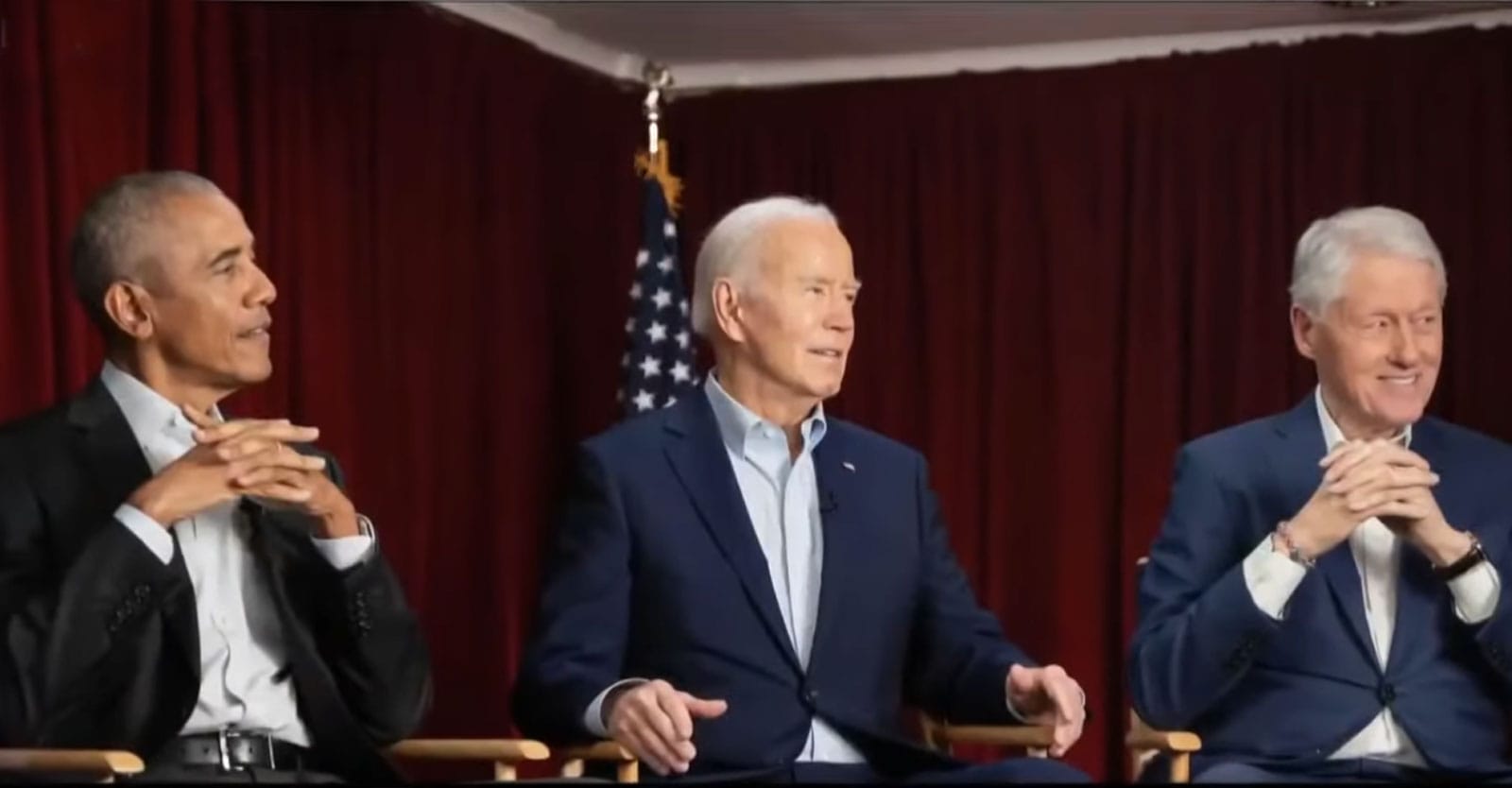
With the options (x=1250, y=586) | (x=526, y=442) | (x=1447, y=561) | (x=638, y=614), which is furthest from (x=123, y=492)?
(x=526, y=442)

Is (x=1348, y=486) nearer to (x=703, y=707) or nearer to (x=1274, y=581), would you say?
(x=1274, y=581)

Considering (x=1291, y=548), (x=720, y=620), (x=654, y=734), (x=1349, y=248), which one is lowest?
(x=654, y=734)

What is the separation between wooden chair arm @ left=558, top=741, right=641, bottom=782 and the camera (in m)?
3.13

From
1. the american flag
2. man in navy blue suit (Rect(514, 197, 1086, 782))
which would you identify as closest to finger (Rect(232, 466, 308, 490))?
man in navy blue suit (Rect(514, 197, 1086, 782))

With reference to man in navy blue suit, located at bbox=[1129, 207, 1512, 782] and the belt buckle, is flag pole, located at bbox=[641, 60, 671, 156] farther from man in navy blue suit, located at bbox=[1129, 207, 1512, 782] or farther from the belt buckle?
the belt buckle

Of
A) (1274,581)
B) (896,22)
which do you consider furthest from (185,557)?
(896,22)

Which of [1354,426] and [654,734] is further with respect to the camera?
[1354,426]

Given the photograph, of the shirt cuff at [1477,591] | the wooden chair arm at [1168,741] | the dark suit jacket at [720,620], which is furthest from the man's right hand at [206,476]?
the shirt cuff at [1477,591]

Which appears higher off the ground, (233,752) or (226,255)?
(226,255)

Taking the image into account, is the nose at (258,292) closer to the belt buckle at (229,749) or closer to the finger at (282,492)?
the finger at (282,492)

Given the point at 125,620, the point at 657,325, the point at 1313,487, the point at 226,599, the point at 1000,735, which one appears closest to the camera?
the point at 125,620

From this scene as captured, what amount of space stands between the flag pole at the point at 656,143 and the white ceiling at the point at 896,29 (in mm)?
62

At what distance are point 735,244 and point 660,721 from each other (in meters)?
0.86

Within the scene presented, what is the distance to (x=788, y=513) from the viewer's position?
3.42 meters
